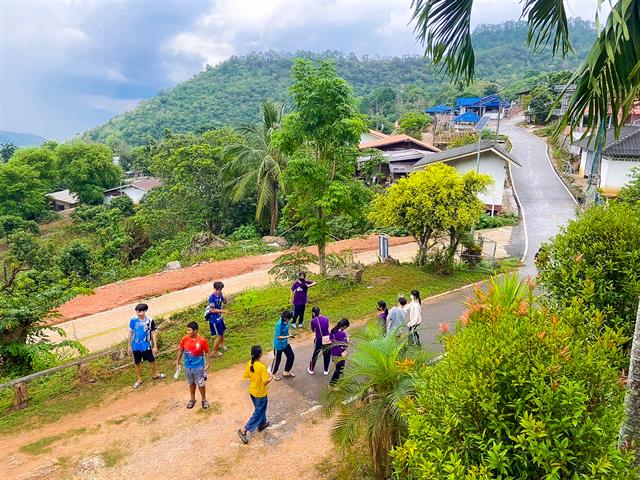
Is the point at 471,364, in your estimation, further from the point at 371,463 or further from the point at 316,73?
the point at 316,73

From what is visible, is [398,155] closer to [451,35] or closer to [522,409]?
[451,35]

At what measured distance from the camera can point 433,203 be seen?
500 inches

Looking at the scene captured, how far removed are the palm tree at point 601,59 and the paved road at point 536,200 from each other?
41.1 feet

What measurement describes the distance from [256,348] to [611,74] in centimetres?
492

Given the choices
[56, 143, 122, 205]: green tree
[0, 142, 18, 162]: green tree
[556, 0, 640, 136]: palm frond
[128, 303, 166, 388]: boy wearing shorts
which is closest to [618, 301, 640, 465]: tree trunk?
[556, 0, 640, 136]: palm frond

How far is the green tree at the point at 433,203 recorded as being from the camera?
1266cm

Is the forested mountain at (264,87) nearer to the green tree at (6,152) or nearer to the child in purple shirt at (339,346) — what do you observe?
the green tree at (6,152)

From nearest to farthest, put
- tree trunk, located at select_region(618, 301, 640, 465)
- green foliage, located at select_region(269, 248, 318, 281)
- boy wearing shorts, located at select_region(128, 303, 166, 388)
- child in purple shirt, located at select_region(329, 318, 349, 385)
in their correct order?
tree trunk, located at select_region(618, 301, 640, 465) < child in purple shirt, located at select_region(329, 318, 349, 385) < boy wearing shorts, located at select_region(128, 303, 166, 388) < green foliage, located at select_region(269, 248, 318, 281)

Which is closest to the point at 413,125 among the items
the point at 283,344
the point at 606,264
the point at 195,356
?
the point at 283,344

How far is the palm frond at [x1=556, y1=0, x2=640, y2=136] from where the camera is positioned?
3066 millimetres

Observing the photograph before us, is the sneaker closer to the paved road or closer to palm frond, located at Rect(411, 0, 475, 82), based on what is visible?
palm frond, located at Rect(411, 0, 475, 82)

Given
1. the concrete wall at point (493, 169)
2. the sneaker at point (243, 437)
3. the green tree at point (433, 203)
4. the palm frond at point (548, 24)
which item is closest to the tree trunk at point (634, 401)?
the palm frond at point (548, 24)

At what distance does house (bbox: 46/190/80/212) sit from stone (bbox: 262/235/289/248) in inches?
1221

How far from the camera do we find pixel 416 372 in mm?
4500
